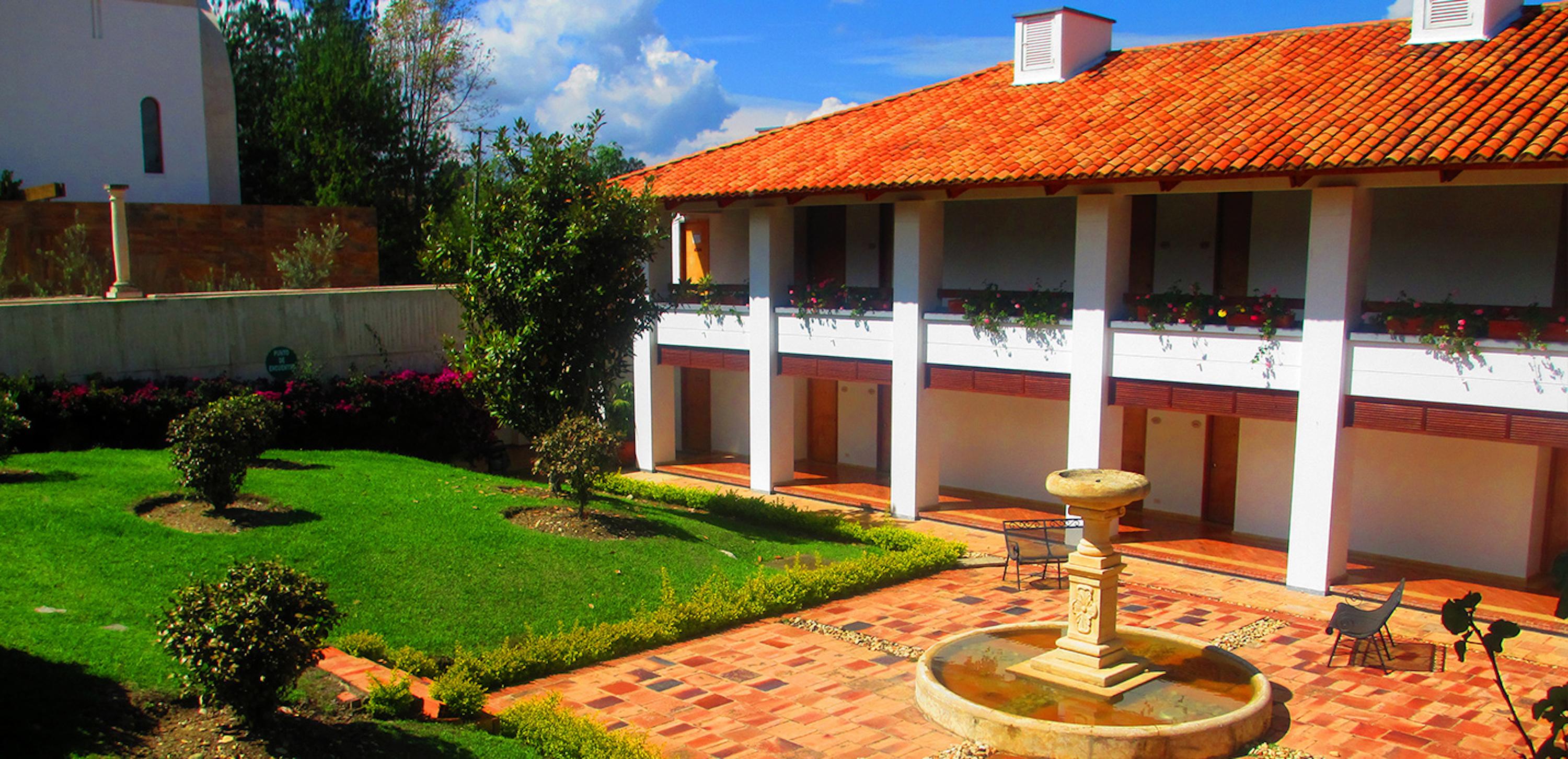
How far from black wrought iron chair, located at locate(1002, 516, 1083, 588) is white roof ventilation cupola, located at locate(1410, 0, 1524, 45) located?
868 cm

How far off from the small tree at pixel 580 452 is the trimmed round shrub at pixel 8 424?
5902 millimetres

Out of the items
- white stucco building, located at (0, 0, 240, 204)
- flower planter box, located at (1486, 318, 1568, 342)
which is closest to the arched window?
white stucco building, located at (0, 0, 240, 204)

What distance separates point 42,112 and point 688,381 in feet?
52.1

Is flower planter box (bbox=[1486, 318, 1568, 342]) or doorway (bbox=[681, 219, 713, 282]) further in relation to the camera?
doorway (bbox=[681, 219, 713, 282])

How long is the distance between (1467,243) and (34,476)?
17918mm

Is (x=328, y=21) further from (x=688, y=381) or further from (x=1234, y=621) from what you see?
(x=1234, y=621)

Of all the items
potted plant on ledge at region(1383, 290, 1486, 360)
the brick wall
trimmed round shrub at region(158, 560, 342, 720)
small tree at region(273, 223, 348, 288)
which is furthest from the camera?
small tree at region(273, 223, 348, 288)

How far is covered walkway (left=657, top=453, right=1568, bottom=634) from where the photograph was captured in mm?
13273

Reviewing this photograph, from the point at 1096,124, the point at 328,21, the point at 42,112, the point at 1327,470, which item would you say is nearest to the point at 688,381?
the point at 1096,124

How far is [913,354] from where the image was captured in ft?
57.6

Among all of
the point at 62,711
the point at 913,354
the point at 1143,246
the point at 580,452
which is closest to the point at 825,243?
the point at 913,354

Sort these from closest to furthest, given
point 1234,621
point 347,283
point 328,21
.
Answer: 1. point 1234,621
2. point 347,283
3. point 328,21

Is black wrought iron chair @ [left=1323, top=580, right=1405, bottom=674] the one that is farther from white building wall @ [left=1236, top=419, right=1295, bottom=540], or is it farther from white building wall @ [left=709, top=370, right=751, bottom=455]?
white building wall @ [left=709, top=370, right=751, bottom=455]

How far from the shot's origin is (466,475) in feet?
55.3
